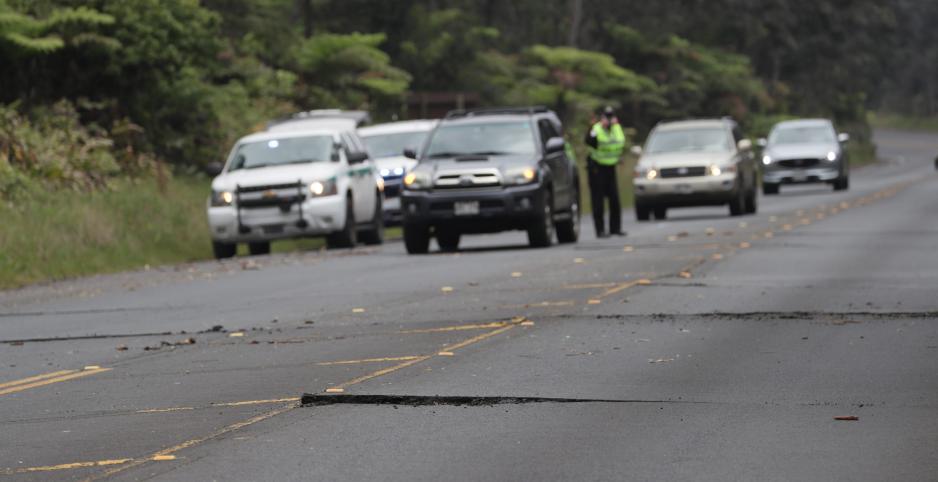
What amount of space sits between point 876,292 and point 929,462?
8.55 m

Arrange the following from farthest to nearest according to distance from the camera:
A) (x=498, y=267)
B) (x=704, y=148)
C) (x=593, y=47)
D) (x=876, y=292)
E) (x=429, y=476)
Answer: (x=593, y=47), (x=704, y=148), (x=498, y=267), (x=876, y=292), (x=429, y=476)

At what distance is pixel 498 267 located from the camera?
20.9 metres

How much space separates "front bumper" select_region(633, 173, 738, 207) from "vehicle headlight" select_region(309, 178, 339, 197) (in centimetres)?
835

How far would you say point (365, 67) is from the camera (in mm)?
46062

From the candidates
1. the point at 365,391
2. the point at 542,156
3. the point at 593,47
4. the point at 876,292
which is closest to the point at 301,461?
the point at 365,391

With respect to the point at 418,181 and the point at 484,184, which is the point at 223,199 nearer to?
the point at 418,181

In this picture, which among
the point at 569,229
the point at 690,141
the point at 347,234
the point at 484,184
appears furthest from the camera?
the point at 690,141

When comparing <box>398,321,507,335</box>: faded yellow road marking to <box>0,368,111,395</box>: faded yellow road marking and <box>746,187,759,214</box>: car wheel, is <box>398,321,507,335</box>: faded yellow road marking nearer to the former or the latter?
<box>0,368,111,395</box>: faded yellow road marking

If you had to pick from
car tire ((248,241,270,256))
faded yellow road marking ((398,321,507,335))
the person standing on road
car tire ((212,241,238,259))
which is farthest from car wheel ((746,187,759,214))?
faded yellow road marking ((398,321,507,335))

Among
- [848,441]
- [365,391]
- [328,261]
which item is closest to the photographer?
[848,441]

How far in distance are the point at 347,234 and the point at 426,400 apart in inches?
674

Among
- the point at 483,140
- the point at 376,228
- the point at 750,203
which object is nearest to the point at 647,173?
the point at 750,203

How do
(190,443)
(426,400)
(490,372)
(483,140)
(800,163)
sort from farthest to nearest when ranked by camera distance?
(800,163) < (483,140) < (490,372) < (426,400) < (190,443)

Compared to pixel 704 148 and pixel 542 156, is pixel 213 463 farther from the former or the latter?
pixel 704 148
